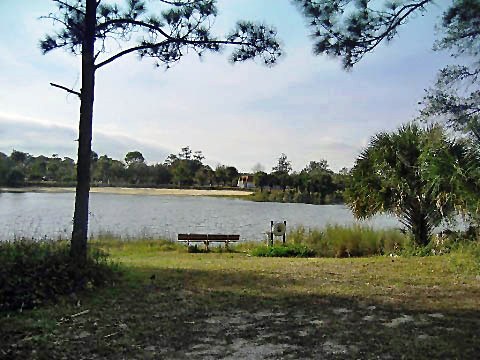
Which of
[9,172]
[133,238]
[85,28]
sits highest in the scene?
[85,28]

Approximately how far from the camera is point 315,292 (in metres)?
6.02

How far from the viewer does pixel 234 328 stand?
4344 millimetres

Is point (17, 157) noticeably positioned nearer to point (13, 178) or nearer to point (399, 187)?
point (13, 178)

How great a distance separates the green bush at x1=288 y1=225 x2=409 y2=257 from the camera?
1278 cm

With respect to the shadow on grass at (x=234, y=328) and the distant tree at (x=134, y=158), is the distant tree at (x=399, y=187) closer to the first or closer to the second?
the shadow on grass at (x=234, y=328)

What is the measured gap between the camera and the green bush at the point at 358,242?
12781 millimetres

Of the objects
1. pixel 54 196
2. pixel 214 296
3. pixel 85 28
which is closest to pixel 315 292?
pixel 214 296

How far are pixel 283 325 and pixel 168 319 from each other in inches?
40.3

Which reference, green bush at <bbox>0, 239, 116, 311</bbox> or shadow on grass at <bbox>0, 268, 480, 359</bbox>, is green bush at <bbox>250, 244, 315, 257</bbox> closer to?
shadow on grass at <bbox>0, 268, 480, 359</bbox>

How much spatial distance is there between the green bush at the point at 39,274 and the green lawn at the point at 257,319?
0.18 metres

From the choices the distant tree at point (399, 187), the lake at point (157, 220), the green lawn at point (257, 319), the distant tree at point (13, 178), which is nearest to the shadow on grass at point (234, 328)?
the green lawn at point (257, 319)

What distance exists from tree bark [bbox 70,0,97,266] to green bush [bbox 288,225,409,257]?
8022 mm

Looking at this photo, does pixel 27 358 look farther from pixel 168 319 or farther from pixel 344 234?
pixel 344 234

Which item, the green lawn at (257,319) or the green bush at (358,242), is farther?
the green bush at (358,242)
